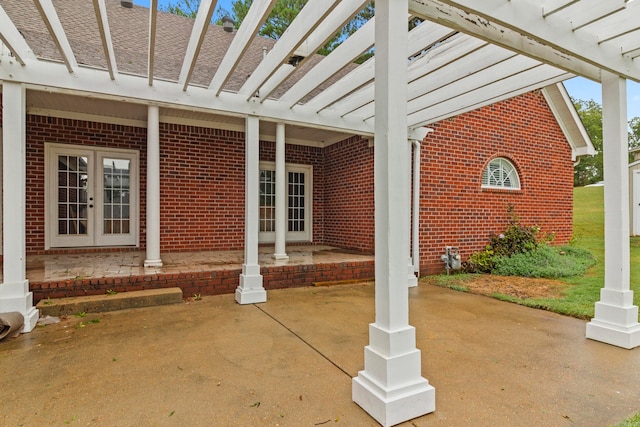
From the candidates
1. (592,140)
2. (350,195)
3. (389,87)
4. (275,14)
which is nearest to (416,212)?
(350,195)

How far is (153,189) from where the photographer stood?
470cm

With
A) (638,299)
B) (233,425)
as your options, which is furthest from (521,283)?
(233,425)

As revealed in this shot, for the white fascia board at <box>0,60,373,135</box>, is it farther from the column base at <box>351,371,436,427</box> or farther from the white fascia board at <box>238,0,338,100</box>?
the column base at <box>351,371,436,427</box>

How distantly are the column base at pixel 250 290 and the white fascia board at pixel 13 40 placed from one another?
3.25m

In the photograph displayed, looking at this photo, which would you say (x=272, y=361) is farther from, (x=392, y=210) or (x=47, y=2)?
(x=47, y=2)

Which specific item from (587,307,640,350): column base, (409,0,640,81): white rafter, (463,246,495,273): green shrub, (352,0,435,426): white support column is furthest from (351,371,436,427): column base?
(463,246,495,273): green shrub

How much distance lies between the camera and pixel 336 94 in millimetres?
4344

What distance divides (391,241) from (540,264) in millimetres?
6101

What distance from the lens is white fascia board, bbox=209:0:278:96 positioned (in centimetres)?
270

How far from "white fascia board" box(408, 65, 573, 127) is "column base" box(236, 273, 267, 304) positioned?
10.7 feet

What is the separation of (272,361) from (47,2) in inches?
129

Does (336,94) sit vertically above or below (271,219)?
above

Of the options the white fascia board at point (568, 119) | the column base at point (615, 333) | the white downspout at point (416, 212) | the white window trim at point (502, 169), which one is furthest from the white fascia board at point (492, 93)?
the white fascia board at point (568, 119)

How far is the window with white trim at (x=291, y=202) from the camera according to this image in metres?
8.12
